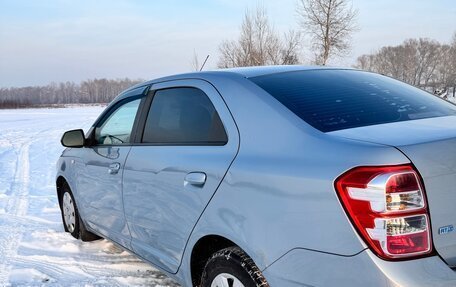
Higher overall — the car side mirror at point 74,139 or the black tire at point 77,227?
the car side mirror at point 74,139

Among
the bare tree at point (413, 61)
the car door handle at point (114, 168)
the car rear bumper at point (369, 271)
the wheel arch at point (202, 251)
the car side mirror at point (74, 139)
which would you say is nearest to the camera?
the car rear bumper at point (369, 271)

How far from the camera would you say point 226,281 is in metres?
2.37

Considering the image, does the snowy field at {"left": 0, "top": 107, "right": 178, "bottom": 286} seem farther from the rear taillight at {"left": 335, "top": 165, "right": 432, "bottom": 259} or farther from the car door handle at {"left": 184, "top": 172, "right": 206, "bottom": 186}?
the rear taillight at {"left": 335, "top": 165, "right": 432, "bottom": 259}

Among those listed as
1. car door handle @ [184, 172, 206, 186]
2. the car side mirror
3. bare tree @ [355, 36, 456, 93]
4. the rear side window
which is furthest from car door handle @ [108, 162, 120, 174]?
bare tree @ [355, 36, 456, 93]

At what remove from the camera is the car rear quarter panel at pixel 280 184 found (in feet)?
5.88

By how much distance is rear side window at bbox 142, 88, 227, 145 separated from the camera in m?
2.61

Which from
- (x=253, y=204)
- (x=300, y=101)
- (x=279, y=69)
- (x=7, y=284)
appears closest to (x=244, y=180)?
(x=253, y=204)

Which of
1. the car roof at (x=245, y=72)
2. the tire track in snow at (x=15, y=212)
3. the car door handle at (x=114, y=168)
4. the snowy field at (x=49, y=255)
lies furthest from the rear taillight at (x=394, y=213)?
the tire track in snow at (x=15, y=212)

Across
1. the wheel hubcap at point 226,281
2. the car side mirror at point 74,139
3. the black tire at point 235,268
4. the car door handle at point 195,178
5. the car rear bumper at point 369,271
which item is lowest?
the wheel hubcap at point 226,281

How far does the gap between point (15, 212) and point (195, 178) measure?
444 centimetres

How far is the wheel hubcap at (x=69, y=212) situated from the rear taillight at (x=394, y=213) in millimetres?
3648

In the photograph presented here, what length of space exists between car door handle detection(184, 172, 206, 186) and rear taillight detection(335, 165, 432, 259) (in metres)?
0.94

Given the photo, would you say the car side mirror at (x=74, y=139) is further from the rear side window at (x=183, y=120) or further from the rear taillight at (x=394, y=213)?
the rear taillight at (x=394, y=213)

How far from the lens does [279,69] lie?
9.83 feet
